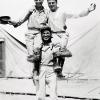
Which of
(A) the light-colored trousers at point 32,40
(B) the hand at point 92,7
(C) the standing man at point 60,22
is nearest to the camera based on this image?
(B) the hand at point 92,7

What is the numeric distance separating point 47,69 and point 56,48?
0.24 m

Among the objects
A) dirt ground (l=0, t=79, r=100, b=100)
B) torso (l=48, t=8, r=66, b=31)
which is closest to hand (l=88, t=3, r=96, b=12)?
torso (l=48, t=8, r=66, b=31)

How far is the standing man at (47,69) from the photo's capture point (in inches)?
141

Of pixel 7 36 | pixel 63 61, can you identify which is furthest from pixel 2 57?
pixel 63 61

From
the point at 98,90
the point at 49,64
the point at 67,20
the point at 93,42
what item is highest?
the point at 67,20

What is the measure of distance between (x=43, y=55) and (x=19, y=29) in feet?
1.73

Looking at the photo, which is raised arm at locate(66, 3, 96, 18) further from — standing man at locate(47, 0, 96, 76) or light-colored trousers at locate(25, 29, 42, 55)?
light-colored trousers at locate(25, 29, 42, 55)

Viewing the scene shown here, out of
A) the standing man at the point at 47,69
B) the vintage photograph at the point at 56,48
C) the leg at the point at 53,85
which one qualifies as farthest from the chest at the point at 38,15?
the leg at the point at 53,85

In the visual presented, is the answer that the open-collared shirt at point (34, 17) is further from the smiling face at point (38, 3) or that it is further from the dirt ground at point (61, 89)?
the dirt ground at point (61, 89)

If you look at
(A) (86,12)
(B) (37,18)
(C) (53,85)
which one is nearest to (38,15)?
(B) (37,18)

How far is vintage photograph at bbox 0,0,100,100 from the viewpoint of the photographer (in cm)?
360

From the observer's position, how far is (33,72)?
376cm

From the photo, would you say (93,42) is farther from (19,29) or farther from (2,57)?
(2,57)

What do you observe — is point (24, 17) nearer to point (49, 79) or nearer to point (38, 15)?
point (38, 15)
